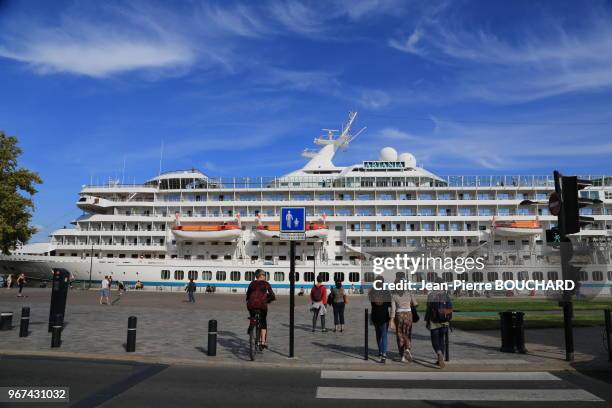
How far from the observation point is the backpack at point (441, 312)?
8562 millimetres

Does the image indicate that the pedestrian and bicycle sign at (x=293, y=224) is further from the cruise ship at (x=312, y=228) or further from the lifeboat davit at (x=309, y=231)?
the lifeboat davit at (x=309, y=231)

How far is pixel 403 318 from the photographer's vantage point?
9.30 metres

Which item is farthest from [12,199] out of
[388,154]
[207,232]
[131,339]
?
[388,154]

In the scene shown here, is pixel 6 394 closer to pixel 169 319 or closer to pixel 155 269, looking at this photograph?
pixel 169 319

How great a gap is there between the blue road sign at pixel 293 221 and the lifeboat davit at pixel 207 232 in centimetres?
3364

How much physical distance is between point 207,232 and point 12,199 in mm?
16791

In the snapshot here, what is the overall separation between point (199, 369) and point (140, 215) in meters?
43.3

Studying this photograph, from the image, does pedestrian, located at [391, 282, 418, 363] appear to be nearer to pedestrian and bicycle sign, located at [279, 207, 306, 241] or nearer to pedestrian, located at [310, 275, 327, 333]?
pedestrian and bicycle sign, located at [279, 207, 306, 241]

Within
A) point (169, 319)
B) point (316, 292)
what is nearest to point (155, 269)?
point (169, 319)

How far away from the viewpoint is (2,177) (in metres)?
31.5

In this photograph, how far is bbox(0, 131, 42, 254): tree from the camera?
30.6 meters

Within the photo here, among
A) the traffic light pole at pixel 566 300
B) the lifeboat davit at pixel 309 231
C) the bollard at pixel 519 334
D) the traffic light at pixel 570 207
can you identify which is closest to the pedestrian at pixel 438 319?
the bollard at pixel 519 334

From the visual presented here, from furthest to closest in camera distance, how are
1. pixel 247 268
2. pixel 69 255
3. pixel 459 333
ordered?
1. pixel 69 255
2. pixel 247 268
3. pixel 459 333

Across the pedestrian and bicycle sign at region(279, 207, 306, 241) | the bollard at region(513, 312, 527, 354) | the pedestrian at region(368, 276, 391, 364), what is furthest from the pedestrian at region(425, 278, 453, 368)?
the pedestrian and bicycle sign at region(279, 207, 306, 241)
